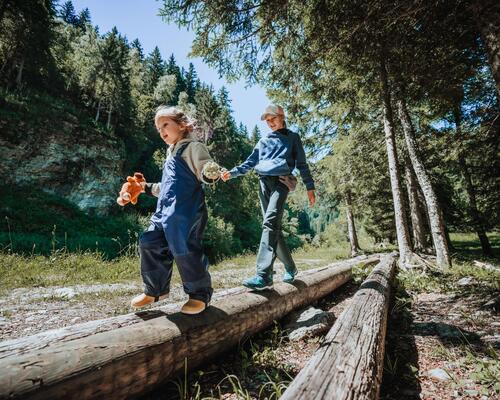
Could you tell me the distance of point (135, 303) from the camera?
2.64 m

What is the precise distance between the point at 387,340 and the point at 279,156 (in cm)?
248

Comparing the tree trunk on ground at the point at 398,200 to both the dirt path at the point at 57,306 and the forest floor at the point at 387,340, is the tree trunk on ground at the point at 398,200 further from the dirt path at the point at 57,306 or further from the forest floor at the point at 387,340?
the dirt path at the point at 57,306

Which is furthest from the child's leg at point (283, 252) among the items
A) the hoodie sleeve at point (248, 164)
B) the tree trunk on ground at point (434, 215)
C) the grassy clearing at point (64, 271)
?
the tree trunk on ground at point (434, 215)

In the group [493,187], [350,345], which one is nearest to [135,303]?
[350,345]

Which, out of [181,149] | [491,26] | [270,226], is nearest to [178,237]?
[181,149]

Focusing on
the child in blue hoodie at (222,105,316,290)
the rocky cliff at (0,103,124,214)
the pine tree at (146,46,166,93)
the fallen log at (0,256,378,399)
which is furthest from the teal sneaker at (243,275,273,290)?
the pine tree at (146,46,166,93)

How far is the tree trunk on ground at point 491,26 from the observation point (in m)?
3.39

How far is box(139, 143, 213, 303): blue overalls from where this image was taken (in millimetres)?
2428

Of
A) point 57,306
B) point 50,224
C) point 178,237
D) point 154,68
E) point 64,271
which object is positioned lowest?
point 57,306

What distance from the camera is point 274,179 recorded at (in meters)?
3.71

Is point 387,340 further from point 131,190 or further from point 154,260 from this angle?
point 131,190

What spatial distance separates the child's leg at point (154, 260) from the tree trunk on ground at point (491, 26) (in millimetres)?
4218

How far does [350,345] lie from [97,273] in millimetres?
6065

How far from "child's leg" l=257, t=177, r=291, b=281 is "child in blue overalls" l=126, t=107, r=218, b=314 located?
37.4 inches
